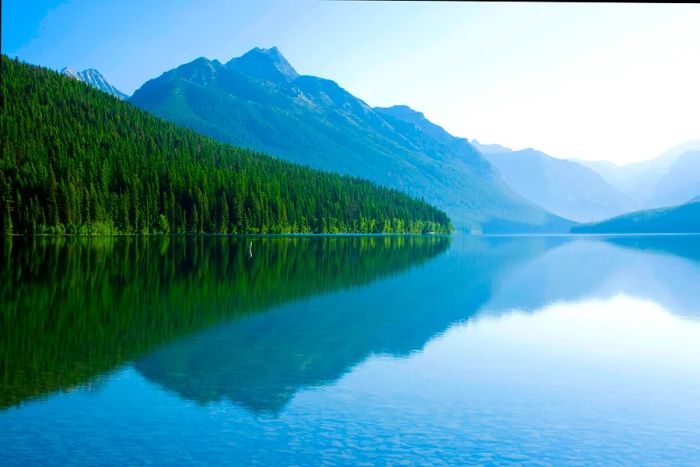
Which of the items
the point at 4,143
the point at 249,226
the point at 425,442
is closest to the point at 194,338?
the point at 425,442

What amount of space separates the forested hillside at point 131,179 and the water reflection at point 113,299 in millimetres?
45495

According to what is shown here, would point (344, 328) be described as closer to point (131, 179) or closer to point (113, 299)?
point (113, 299)

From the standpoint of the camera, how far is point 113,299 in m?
31.6

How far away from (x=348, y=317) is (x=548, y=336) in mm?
9561

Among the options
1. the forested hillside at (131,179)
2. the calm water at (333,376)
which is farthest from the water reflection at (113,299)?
the forested hillside at (131,179)

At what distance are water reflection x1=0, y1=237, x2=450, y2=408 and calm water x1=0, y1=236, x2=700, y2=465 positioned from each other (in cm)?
15

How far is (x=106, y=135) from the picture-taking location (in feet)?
470

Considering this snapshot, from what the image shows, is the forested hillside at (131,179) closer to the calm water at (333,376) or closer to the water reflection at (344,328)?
the calm water at (333,376)

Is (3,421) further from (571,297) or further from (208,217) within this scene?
(208,217)

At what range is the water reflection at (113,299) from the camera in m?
19.1

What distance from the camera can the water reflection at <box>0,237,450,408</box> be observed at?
19109mm

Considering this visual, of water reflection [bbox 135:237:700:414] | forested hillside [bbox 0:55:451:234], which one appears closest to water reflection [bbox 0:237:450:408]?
water reflection [bbox 135:237:700:414]

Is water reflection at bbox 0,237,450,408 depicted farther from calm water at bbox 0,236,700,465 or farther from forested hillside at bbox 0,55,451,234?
forested hillside at bbox 0,55,451,234

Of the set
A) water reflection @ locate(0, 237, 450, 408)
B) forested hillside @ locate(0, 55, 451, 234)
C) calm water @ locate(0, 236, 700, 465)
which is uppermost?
forested hillside @ locate(0, 55, 451, 234)
